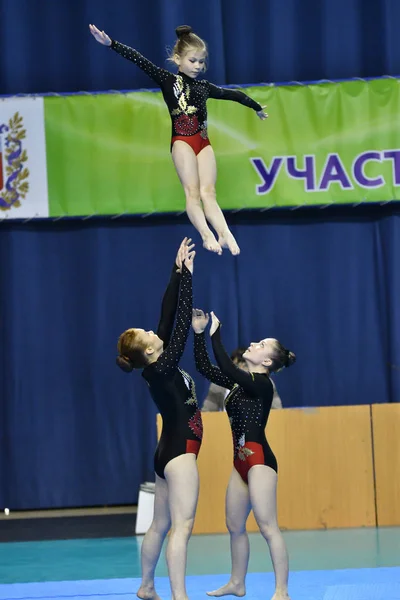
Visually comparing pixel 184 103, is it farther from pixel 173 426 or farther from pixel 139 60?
pixel 173 426

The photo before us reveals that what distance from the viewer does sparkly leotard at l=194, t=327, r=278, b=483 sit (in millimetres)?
5023

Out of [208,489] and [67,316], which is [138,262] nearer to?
[67,316]

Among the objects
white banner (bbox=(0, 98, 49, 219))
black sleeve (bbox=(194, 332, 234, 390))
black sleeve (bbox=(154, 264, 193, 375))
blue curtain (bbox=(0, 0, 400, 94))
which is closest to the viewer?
black sleeve (bbox=(154, 264, 193, 375))

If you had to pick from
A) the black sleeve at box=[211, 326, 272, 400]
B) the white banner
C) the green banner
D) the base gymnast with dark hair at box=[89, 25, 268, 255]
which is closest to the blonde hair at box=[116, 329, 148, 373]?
the black sleeve at box=[211, 326, 272, 400]

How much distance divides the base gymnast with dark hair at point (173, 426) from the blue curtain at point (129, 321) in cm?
393

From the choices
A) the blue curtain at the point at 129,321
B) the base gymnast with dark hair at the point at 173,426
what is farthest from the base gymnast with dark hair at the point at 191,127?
the blue curtain at the point at 129,321

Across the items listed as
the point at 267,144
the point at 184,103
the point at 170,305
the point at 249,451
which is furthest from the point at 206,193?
the point at 267,144

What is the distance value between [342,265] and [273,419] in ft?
6.66

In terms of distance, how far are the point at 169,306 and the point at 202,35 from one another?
4695 mm

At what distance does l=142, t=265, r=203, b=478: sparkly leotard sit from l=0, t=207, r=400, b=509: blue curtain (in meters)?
3.97

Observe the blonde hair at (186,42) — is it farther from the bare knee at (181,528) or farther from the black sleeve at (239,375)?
the bare knee at (181,528)

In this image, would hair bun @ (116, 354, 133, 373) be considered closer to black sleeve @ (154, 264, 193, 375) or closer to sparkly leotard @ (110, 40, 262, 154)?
black sleeve @ (154, 264, 193, 375)

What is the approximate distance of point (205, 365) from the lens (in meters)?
5.16

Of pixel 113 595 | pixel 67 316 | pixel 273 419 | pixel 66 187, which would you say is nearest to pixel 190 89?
pixel 113 595
